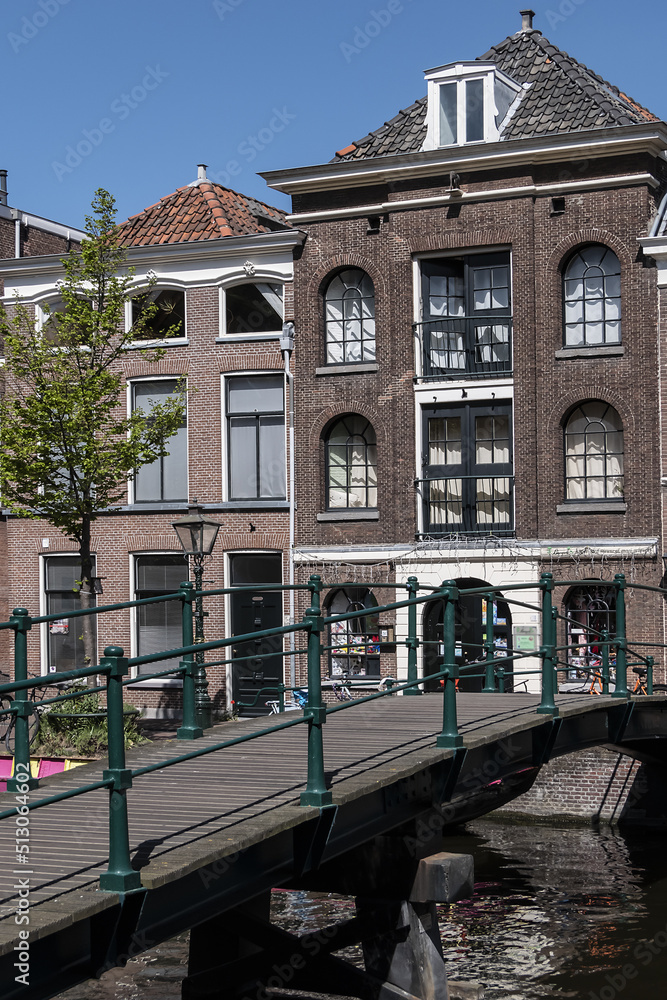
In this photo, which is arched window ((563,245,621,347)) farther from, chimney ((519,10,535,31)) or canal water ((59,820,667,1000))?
canal water ((59,820,667,1000))

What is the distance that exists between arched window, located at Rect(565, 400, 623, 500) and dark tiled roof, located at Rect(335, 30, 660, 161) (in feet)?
17.0

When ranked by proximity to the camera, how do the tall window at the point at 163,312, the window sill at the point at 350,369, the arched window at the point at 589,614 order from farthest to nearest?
the tall window at the point at 163,312 → the window sill at the point at 350,369 → the arched window at the point at 589,614

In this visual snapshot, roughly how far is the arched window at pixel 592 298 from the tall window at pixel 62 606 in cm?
1128

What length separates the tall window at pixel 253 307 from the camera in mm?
24859

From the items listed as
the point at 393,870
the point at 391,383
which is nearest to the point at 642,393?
the point at 391,383

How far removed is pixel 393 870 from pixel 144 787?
2334 millimetres

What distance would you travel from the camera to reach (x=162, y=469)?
25328mm

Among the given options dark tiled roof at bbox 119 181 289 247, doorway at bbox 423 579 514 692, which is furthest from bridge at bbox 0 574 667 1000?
dark tiled roof at bbox 119 181 289 247

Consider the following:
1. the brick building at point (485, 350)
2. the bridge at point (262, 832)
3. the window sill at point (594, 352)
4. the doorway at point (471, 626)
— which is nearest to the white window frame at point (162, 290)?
the brick building at point (485, 350)

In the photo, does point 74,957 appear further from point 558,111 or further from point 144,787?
point 558,111

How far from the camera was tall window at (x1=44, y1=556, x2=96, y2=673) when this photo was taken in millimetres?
25859

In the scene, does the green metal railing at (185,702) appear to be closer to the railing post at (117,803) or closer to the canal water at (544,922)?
the railing post at (117,803)

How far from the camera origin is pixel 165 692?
81.8 feet

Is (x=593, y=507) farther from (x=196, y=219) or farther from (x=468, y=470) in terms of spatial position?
(x=196, y=219)
